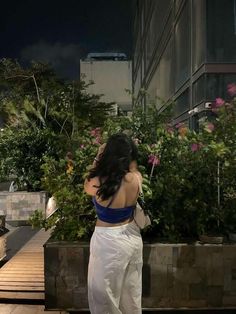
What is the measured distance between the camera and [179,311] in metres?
4.75

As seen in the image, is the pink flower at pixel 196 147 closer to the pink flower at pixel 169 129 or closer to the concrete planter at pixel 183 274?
the pink flower at pixel 169 129

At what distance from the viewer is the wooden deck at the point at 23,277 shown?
518cm

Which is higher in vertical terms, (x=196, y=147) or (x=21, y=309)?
(x=196, y=147)

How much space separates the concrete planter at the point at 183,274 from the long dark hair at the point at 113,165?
4.80ft

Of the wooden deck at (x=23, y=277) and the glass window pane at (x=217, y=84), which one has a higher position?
the glass window pane at (x=217, y=84)

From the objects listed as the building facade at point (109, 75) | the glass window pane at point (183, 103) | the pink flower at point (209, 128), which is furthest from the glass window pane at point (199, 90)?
the building facade at point (109, 75)

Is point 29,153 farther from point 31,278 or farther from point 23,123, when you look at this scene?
point 31,278

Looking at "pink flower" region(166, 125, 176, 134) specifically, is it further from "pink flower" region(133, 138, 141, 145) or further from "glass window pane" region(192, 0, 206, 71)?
"glass window pane" region(192, 0, 206, 71)

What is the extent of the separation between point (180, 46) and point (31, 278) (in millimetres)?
11577

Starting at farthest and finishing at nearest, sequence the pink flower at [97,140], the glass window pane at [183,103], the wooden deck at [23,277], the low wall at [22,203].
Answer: the glass window pane at [183,103] < the low wall at [22,203] < the pink flower at [97,140] < the wooden deck at [23,277]

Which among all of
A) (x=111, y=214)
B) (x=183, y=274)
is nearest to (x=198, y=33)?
(x=183, y=274)

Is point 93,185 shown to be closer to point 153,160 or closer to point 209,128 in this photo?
point 153,160

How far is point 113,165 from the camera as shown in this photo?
3.47m

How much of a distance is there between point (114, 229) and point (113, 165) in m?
0.48
